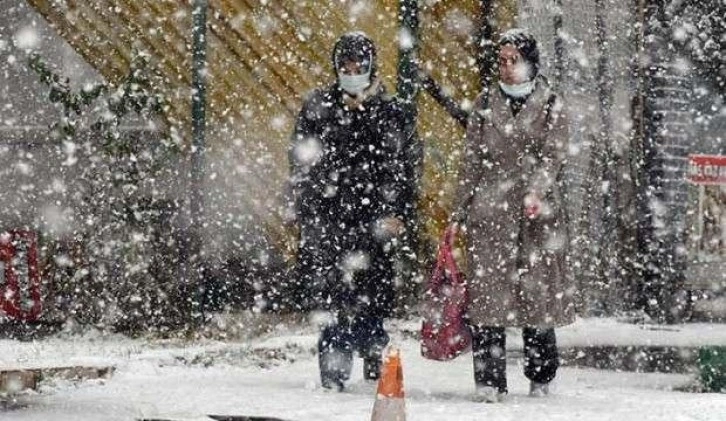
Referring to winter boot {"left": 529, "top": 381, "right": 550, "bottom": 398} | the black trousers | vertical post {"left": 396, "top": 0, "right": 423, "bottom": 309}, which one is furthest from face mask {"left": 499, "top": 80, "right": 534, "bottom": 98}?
vertical post {"left": 396, "top": 0, "right": 423, "bottom": 309}

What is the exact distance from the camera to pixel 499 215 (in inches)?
289

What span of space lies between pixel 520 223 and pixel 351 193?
0.98 meters

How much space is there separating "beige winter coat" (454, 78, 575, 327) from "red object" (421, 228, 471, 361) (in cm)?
9

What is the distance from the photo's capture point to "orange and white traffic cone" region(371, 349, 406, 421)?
587cm

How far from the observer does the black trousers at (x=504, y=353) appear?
287 inches

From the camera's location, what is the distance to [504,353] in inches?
289

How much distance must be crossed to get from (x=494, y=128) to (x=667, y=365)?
9.51ft

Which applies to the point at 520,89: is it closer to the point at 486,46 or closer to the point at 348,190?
the point at 348,190

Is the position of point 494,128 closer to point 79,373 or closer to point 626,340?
point 79,373

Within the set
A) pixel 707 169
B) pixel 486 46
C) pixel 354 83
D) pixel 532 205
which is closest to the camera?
pixel 532 205

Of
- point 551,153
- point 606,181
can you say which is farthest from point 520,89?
point 606,181

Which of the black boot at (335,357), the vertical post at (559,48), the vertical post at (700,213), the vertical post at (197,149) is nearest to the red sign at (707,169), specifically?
the vertical post at (700,213)

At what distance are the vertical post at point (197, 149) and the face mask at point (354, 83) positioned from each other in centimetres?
Answer: 304

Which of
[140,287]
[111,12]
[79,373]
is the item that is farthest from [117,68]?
[79,373]
